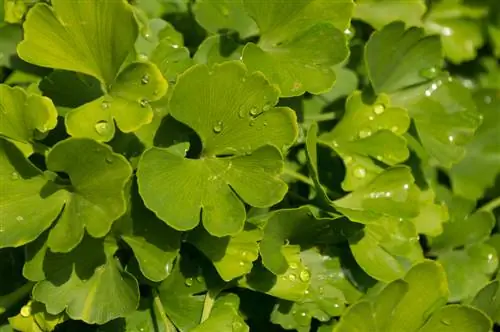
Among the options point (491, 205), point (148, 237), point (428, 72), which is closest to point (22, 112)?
point (148, 237)

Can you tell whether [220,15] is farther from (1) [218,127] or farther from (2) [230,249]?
(2) [230,249]

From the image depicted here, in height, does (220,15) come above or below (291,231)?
above

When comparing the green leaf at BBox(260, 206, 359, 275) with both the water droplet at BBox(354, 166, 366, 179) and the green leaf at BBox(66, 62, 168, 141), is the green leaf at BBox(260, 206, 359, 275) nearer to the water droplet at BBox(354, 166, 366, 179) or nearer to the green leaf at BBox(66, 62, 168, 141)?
the water droplet at BBox(354, 166, 366, 179)

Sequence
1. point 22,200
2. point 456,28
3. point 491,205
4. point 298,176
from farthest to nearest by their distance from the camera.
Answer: point 456,28 → point 491,205 → point 298,176 → point 22,200

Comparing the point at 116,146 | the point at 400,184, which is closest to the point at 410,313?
the point at 400,184

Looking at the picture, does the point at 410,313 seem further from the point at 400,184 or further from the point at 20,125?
the point at 20,125

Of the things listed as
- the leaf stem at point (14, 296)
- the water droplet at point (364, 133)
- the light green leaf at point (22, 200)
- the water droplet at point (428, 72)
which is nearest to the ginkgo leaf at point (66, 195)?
the light green leaf at point (22, 200)
